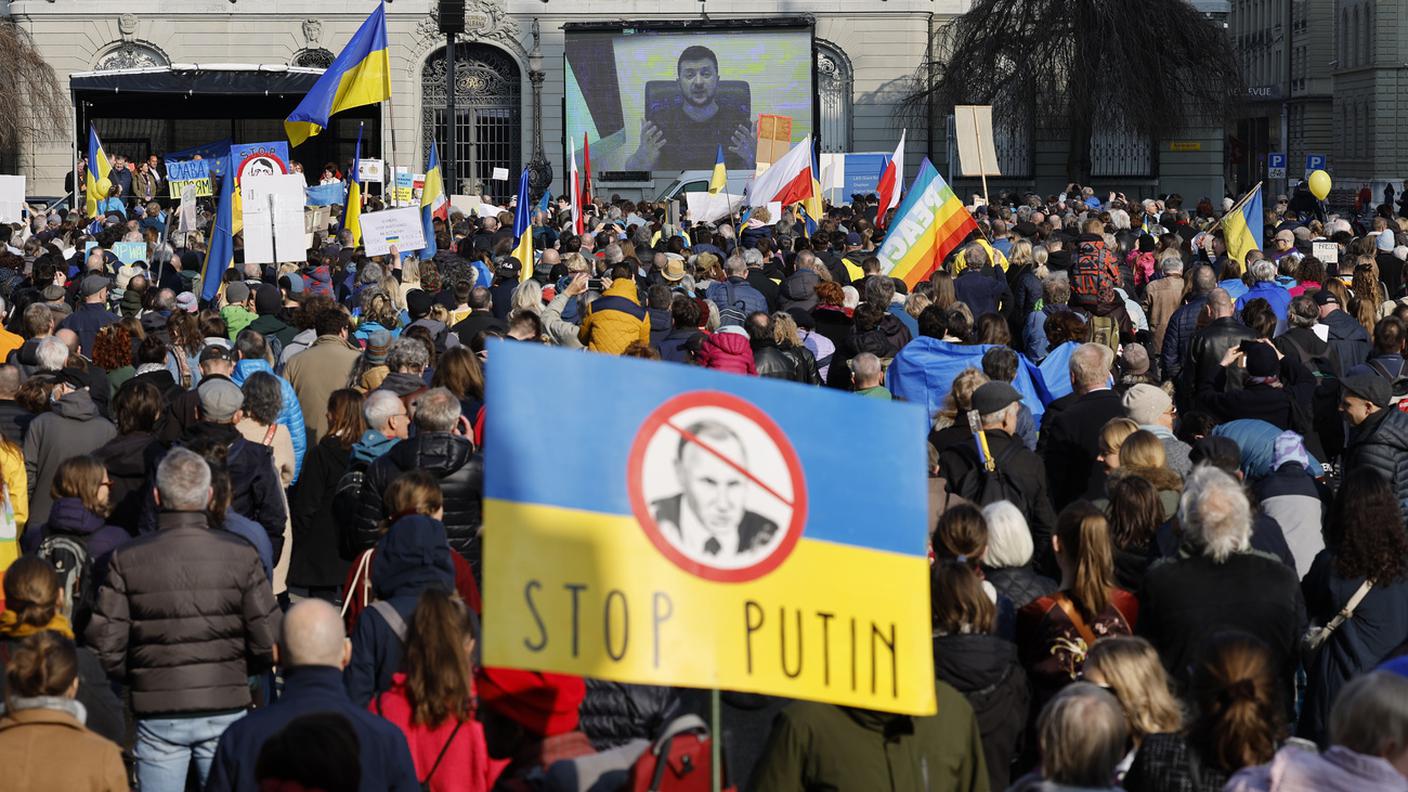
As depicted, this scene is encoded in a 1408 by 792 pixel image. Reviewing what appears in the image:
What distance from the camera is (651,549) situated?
412 cm

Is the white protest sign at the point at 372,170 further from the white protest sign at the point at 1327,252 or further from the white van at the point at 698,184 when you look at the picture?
the white protest sign at the point at 1327,252

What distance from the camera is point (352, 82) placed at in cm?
1878

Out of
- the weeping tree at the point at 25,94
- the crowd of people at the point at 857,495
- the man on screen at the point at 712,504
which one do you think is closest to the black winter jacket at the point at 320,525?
the crowd of people at the point at 857,495

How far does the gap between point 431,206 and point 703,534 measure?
15536mm

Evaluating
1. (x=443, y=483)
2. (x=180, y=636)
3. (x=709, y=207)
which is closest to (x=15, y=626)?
(x=180, y=636)

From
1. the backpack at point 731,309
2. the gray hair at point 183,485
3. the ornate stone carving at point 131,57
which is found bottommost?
the gray hair at point 183,485

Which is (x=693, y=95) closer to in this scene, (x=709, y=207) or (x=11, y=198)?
(x=11, y=198)

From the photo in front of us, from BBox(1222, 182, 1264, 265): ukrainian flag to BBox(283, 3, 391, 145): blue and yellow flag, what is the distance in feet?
24.7

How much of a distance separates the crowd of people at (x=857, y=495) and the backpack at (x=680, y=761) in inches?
1.1

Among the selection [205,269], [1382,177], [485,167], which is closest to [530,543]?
[205,269]

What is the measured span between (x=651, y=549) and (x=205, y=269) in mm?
11013

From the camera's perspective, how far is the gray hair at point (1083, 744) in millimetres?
4422

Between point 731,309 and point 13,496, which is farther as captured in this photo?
point 731,309

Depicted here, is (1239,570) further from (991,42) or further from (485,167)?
(485,167)
